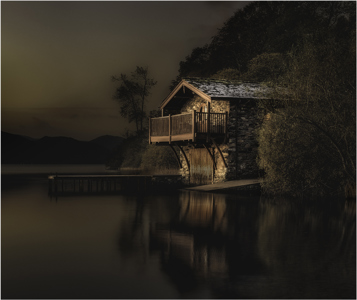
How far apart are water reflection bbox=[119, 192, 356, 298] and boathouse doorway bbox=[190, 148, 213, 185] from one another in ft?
44.6

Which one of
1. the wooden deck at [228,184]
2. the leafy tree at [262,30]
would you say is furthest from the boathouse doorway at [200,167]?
the leafy tree at [262,30]

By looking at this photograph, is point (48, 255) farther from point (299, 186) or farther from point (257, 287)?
point (299, 186)

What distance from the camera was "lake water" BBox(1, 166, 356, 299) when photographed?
365 inches

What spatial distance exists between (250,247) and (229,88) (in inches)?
924

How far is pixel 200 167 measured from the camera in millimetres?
38750

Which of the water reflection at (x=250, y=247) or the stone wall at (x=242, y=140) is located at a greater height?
the stone wall at (x=242, y=140)

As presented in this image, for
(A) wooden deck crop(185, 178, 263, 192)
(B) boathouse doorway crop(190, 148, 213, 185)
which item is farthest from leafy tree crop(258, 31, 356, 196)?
(B) boathouse doorway crop(190, 148, 213, 185)

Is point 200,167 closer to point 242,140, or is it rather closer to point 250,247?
point 242,140

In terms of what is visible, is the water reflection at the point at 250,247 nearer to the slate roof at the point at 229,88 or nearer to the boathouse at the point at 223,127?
the boathouse at the point at 223,127

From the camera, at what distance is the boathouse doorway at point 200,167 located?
37469 millimetres

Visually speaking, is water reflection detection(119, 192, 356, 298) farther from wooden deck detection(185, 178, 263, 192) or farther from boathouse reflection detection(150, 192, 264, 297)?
wooden deck detection(185, 178, 263, 192)

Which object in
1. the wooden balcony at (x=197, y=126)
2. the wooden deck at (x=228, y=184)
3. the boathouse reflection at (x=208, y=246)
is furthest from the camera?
the wooden balcony at (x=197, y=126)

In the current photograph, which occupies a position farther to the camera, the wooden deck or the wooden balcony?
the wooden balcony

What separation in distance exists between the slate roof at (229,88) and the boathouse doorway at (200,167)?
452 cm
